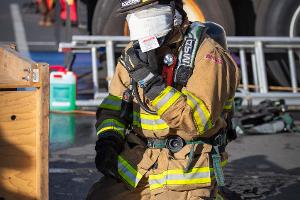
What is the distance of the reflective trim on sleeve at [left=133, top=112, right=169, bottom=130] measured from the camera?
311 cm

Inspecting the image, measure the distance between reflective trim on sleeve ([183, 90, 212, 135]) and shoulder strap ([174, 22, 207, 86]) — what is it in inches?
4.5

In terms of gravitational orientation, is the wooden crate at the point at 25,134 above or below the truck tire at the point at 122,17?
below

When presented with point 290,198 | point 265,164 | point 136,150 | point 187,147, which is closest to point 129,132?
point 136,150

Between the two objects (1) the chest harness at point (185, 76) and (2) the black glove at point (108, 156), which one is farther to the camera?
(2) the black glove at point (108, 156)

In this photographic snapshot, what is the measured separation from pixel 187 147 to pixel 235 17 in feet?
15.3

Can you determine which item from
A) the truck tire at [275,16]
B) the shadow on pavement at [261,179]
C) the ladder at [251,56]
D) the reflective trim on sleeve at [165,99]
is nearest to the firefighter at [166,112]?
the reflective trim on sleeve at [165,99]

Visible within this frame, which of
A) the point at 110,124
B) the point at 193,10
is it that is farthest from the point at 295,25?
the point at 110,124

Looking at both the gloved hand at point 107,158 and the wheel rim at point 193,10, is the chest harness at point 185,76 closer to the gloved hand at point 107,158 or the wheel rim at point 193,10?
the gloved hand at point 107,158

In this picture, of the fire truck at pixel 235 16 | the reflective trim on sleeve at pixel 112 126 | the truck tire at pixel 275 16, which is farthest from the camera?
the truck tire at pixel 275 16

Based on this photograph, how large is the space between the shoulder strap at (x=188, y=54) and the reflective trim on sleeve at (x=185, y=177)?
41 centimetres

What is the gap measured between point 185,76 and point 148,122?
0.32m

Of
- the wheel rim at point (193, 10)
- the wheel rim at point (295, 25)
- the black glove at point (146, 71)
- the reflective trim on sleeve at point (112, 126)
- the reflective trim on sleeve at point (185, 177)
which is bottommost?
the reflective trim on sleeve at point (185, 177)

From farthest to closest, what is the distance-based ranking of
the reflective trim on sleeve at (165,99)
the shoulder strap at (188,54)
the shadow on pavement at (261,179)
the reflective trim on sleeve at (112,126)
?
the shadow on pavement at (261,179), the reflective trim on sleeve at (112,126), the shoulder strap at (188,54), the reflective trim on sleeve at (165,99)

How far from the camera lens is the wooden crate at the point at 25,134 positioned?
2.49 meters
